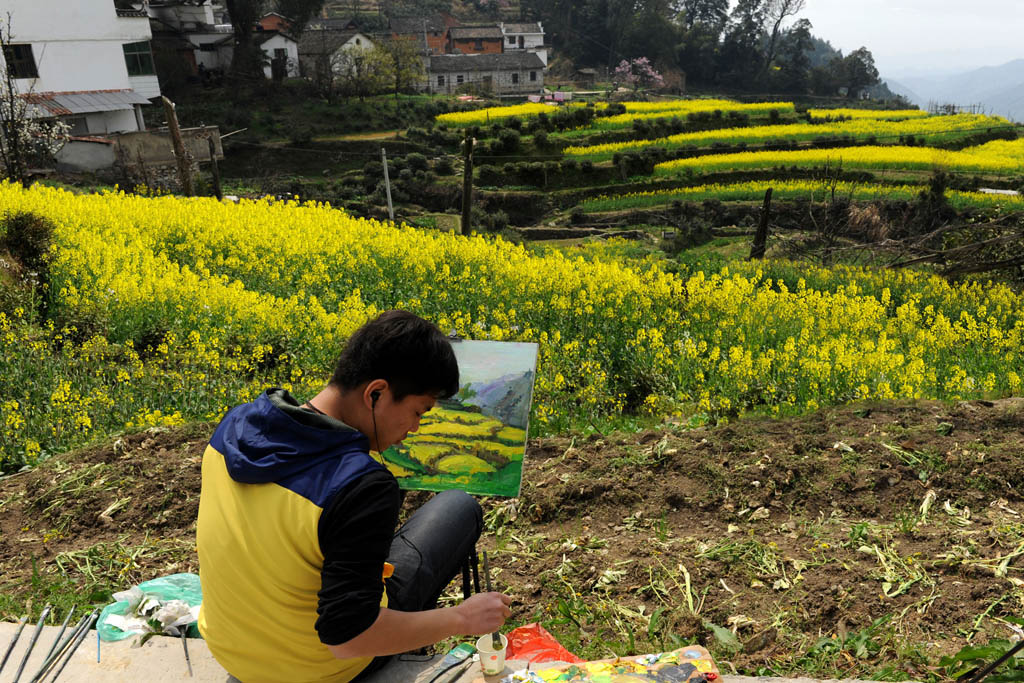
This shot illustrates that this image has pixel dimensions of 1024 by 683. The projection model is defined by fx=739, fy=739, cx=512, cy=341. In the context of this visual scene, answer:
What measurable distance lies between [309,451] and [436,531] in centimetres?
91

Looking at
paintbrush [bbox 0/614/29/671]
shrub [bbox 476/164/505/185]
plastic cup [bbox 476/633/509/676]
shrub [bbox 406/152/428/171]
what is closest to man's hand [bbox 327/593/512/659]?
plastic cup [bbox 476/633/509/676]

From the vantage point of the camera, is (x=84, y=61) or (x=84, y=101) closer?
(x=84, y=101)

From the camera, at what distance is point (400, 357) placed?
2020 mm

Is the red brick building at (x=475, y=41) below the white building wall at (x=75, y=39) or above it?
above

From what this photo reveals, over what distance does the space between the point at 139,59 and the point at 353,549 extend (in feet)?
128

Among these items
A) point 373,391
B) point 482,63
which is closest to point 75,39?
point 482,63

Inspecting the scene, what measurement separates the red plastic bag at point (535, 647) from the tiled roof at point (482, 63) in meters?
61.3

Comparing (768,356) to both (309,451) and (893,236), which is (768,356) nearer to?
(309,451)

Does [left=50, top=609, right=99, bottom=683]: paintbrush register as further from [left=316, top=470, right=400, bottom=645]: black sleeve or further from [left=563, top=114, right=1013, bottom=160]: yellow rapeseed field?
[left=563, top=114, right=1013, bottom=160]: yellow rapeseed field

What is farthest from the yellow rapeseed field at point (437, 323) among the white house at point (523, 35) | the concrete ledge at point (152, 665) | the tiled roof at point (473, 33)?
the tiled roof at point (473, 33)

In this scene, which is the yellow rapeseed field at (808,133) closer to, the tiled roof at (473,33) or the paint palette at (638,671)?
the paint palette at (638,671)

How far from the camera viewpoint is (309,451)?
6.34ft

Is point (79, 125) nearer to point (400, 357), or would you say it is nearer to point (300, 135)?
point (300, 135)

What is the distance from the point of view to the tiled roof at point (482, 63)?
6012 centimetres
